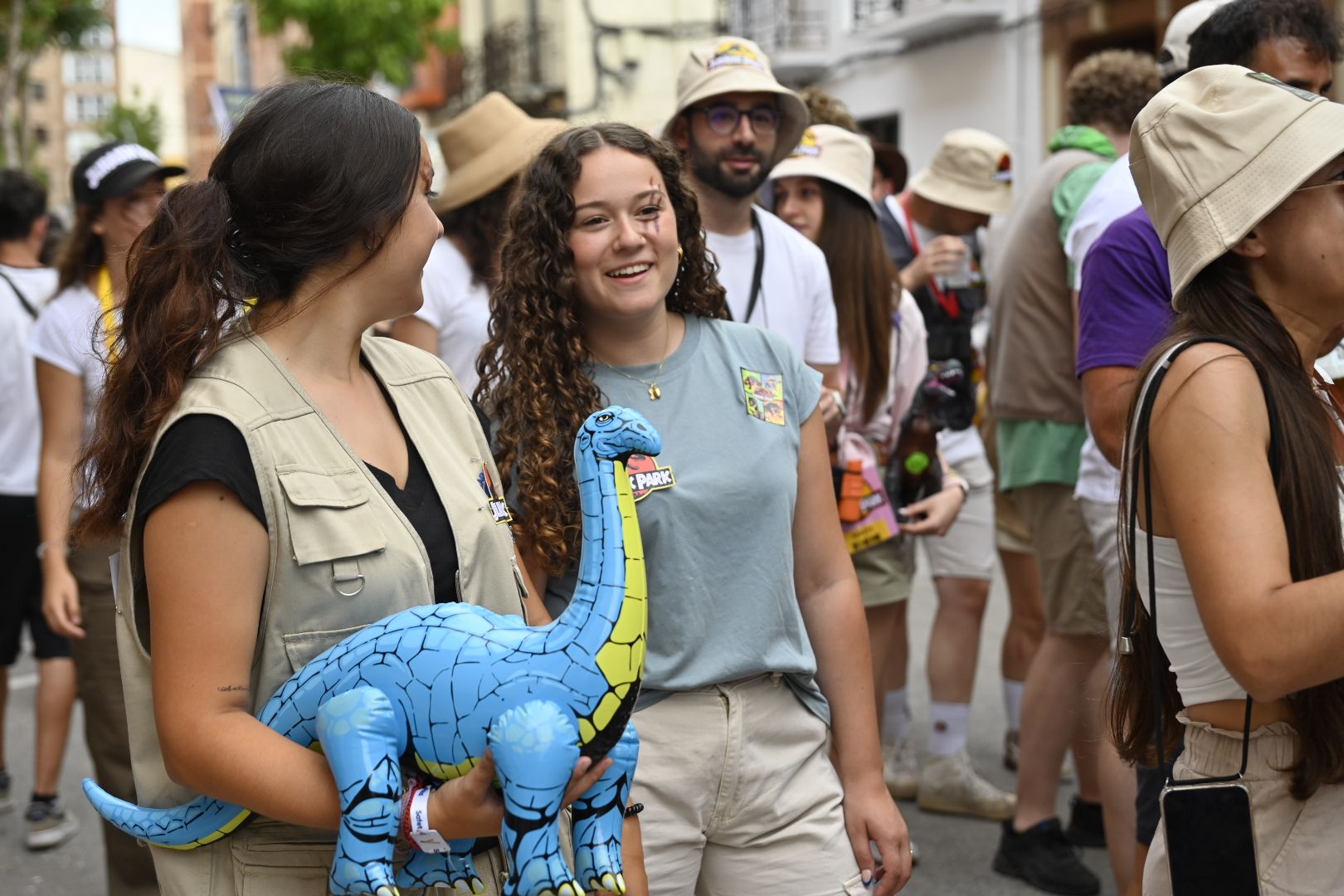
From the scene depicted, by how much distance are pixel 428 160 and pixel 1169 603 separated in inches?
49.3

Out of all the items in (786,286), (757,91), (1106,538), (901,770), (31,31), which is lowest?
(901,770)

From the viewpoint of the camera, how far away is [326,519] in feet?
6.06

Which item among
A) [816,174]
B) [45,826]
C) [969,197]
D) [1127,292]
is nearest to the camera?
[1127,292]

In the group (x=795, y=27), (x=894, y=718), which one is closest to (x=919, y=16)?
(x=795, y=27)

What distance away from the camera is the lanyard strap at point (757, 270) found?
12.5ft

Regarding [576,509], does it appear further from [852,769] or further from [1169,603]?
[1169,603]

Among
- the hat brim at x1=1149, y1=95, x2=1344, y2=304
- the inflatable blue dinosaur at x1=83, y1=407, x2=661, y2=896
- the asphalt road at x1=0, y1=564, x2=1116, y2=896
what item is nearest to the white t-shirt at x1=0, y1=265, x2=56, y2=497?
the asphalt road at x1=0, y1=564, x2=1116, y2=896

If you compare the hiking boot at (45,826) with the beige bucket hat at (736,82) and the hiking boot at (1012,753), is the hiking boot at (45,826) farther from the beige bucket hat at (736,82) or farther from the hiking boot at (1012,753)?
the hiking boot at (1012,753)

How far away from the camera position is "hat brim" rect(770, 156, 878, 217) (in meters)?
4.54

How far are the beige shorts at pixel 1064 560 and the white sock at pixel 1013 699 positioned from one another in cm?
113

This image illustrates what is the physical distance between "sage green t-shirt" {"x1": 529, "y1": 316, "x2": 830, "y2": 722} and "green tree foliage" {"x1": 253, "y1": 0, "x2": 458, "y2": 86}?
766 inches

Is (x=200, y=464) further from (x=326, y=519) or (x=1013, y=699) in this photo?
(x=1013, y=699)

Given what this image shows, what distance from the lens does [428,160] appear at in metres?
2.06

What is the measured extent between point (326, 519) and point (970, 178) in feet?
14.3
